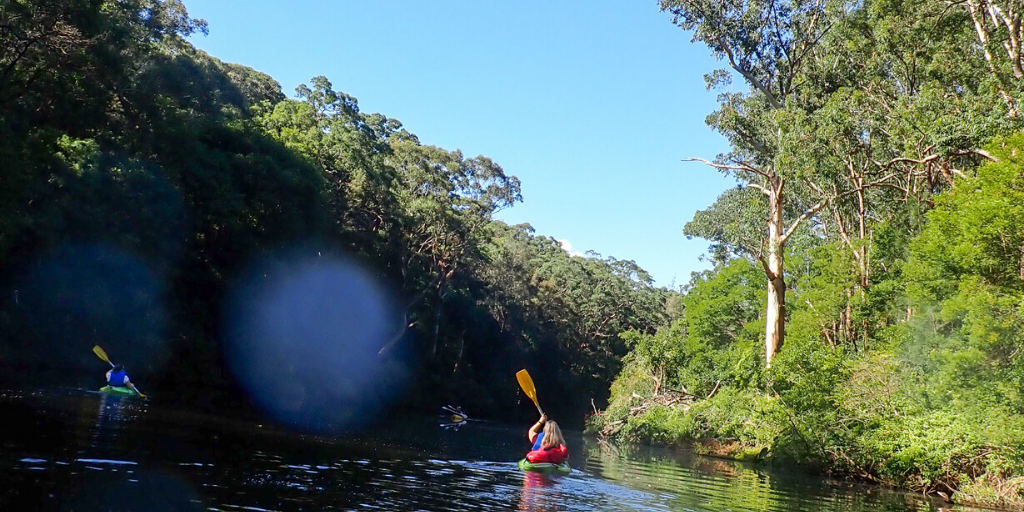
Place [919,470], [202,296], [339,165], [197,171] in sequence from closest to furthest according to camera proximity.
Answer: [919,470]
[197,171]
[202,296]
[339,165]

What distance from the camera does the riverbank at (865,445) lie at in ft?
55.3

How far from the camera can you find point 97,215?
26.1 meters

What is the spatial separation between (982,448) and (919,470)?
9.96 ft

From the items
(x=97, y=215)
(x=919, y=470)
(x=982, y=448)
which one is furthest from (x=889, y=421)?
(x=97, y=215)

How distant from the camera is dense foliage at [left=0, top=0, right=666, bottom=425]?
24812mm

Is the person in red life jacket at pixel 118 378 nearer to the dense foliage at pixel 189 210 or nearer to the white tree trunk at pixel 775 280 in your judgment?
the dense foliage at pixel 189 210

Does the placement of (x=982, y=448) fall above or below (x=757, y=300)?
below

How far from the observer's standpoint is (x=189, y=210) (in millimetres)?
31312

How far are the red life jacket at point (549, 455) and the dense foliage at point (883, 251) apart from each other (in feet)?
27.1

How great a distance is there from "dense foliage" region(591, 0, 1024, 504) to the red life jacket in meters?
8.24

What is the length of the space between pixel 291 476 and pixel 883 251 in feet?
83.5

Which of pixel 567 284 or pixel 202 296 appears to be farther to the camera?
pixel 567 284

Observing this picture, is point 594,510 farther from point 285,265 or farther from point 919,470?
point 285,265

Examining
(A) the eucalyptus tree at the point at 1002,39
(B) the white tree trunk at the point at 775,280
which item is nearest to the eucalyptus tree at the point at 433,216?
(B) the white tree trunk at the point at 775,280
